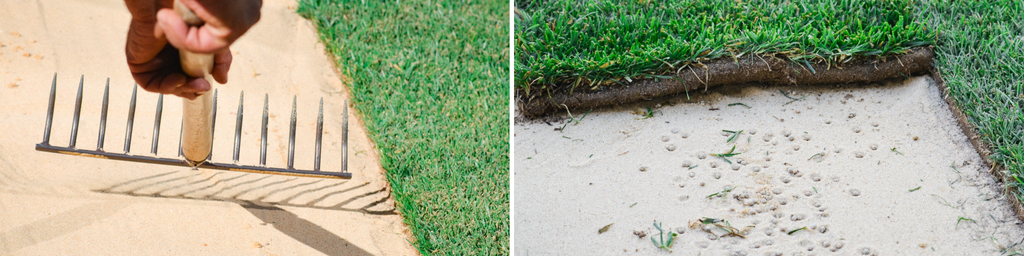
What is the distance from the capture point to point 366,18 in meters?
3.76

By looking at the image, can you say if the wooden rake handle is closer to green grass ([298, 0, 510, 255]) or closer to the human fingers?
the human fingers

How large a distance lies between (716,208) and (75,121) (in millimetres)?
2153

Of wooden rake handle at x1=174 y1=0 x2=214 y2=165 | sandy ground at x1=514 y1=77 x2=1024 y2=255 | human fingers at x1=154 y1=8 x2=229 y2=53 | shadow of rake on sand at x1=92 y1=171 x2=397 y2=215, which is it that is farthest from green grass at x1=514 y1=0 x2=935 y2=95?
human fingers at x1=154 y1=8 x2=229 y2=53

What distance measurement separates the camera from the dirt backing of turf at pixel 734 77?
9.18 feet

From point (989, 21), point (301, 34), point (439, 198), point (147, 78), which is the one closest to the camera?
point (147, 78)

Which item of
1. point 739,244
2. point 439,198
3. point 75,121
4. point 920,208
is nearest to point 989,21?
point 920,208

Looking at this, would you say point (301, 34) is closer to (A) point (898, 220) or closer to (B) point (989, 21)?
(A) point (898, 220)

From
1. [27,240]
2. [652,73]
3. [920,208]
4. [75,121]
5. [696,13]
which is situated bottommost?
[27,240]

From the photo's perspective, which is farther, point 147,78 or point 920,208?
point 920,208

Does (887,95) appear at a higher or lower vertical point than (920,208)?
higher

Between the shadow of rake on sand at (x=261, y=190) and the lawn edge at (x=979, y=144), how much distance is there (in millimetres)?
2124

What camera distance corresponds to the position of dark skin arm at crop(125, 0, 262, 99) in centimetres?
127

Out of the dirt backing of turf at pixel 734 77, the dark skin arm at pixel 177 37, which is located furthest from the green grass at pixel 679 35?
the dark skin arm at pixel 177 37

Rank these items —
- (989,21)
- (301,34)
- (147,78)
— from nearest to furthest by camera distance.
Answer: (147,78)
(989,21)
(301,34)
